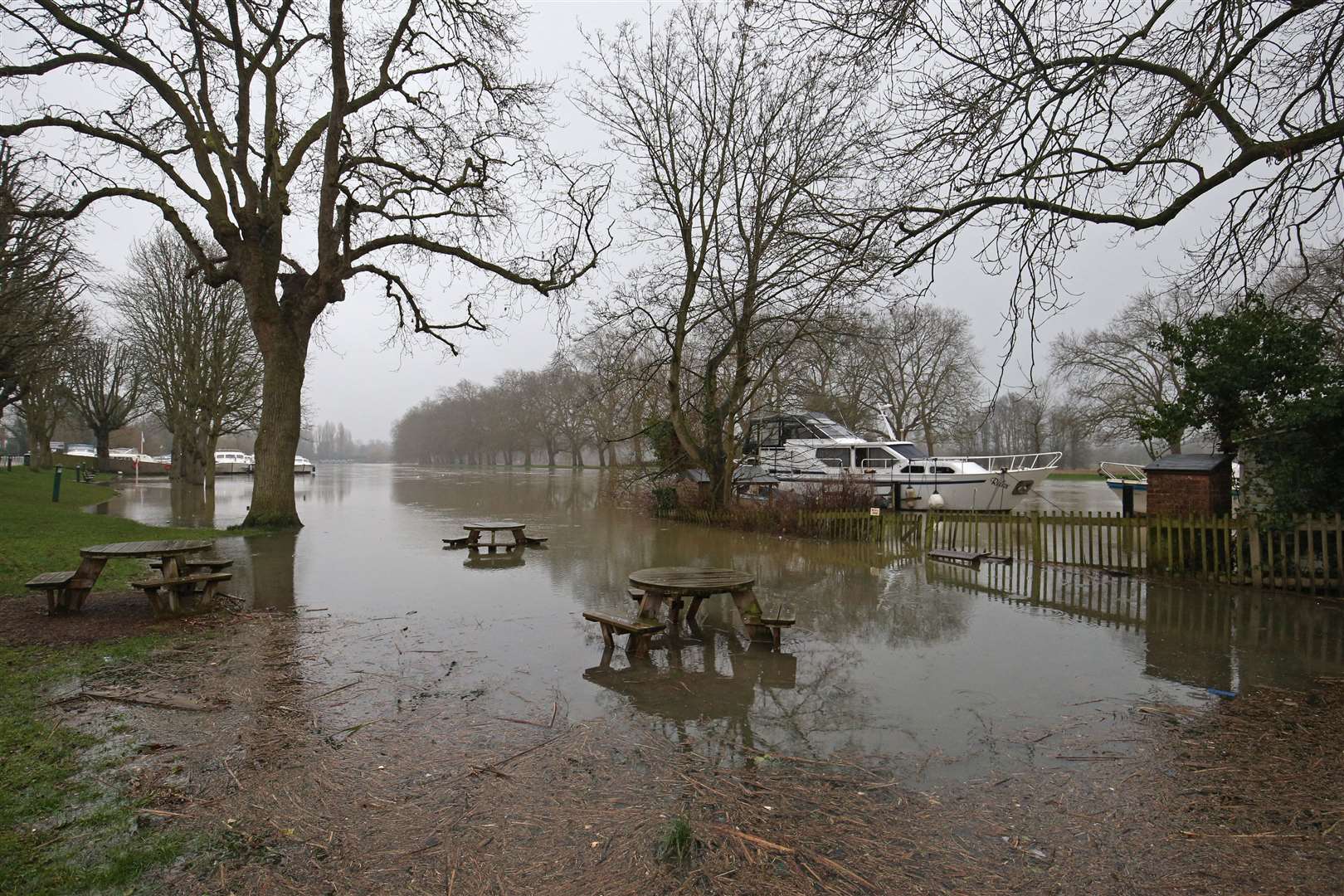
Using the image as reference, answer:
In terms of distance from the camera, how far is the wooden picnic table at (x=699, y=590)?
6707mm

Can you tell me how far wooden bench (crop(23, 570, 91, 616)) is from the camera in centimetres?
726

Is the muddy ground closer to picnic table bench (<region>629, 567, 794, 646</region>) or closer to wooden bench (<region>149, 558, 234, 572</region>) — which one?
picnic table bench (<region>629, 567, 794, 646</region>)

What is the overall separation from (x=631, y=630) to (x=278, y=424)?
12.1 metres

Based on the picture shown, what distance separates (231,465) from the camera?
170ft

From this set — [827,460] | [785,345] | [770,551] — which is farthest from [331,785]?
[827,460]

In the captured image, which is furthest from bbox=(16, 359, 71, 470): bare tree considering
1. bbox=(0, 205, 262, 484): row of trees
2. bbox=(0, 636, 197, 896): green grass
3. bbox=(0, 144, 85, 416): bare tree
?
bbox=(0, 636, 197, 896): green grass

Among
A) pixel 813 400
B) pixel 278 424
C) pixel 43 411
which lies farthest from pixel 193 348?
pixel 813 400

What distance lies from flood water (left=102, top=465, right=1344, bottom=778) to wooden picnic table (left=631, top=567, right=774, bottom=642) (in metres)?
0.28

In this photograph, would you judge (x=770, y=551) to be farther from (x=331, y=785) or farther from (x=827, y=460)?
(x=331, y=785)

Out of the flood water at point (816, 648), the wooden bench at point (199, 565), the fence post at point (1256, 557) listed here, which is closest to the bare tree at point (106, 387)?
the flood water at point (816, 648)

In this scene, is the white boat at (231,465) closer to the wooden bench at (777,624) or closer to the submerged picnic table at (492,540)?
the submerged picnic table at (492,540)

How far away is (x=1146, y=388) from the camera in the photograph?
40312 millimetres

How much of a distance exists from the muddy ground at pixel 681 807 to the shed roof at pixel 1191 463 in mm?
6246

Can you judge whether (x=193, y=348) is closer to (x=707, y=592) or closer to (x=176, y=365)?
(x=176, y=365)
